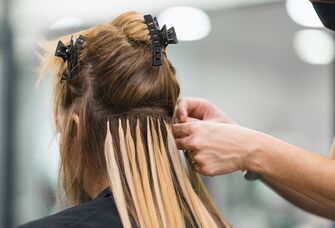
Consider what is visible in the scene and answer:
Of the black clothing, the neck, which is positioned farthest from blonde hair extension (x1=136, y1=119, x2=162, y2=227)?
the black clothing

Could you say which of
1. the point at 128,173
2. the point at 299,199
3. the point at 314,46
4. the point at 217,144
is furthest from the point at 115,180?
the point at 314,46

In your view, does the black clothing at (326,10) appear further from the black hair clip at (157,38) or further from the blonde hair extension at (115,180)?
the blonde hair extension at (115,180)

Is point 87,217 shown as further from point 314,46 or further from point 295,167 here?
point 314,46

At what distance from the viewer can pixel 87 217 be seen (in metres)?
1.23

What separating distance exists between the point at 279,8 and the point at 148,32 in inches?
100

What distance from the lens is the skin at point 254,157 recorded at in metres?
1.40

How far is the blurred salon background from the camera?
3.67 meters

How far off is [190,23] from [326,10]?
2682mm

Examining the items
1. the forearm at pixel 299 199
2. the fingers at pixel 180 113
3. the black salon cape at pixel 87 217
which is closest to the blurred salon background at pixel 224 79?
the forearm at pixel 299 199

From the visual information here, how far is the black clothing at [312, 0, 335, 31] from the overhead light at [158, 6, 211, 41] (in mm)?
2602

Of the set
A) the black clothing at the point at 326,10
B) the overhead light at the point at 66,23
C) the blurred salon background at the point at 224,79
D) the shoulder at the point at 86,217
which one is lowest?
the blurred salon background at the point at 224,79

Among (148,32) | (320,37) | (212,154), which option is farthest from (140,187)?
(320,37)

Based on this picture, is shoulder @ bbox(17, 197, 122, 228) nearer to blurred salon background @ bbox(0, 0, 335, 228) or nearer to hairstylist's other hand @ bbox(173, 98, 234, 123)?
hairstylist's other hand @ bbox(173, 98, 234, 123)

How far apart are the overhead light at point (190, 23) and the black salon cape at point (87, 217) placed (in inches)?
110
